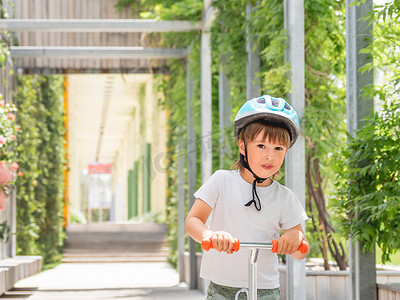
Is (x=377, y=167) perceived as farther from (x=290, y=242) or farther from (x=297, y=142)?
(x=290, y=242)

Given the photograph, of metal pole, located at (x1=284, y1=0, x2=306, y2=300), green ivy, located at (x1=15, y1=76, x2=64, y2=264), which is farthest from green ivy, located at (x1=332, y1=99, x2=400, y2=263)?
green ivy, located at (x1=15, y1=76, x2=64, y2=264)

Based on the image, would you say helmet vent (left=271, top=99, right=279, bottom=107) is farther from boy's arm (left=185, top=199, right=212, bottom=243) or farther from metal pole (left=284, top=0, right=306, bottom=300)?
metal pole (left=284, top=0, right=306, bottom=300)

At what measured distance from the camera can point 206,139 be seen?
23.7 ft

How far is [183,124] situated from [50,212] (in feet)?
14.5

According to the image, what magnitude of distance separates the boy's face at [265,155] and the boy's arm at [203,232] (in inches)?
7.5

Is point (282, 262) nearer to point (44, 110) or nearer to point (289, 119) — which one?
point (289, 119)

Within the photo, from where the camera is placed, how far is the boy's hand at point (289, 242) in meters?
1.78

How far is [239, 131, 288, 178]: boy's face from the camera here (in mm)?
2018

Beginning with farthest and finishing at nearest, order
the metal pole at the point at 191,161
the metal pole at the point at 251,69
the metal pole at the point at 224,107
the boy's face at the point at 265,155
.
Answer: the metal pole at the point at 191,161
the metal pole at the point at 224,107
the metal pole at the point at 251,69
the boy's face at the point at 265,155

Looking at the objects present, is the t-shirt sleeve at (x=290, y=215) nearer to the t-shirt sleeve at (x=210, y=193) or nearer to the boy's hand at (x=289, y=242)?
the boy's hand at (x=289, y=242)

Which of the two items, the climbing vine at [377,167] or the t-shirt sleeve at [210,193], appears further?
the climbing vine at [377,167]

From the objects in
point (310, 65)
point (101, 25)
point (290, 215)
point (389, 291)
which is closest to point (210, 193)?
point (290, 215)

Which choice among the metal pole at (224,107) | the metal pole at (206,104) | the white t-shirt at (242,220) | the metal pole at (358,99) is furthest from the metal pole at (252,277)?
the metal pole at (206,104)

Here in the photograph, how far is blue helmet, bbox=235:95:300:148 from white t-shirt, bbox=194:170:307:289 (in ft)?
0.60
